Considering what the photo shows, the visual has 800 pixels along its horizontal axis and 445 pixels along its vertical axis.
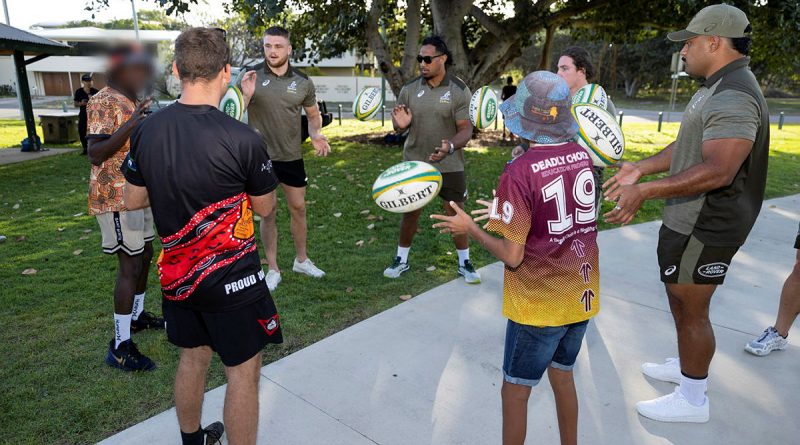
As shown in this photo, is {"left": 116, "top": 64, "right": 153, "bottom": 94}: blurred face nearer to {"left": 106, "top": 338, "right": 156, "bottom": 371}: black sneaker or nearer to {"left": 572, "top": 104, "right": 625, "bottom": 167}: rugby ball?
{"left": 106, "top": 338, "right": 156, "bottom": 371}: black sneaker

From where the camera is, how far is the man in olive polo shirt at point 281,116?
187 inches

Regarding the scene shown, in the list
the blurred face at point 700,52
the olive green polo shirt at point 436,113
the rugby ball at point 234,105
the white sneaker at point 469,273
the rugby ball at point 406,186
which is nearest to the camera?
the blurred face at point 700,52

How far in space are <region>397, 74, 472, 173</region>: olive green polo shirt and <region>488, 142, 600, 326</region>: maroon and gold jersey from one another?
2723 mm

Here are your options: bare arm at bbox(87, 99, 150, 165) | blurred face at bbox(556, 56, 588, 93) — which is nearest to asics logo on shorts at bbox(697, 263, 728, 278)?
blurred face at bbox(556, 56, 588, 93)

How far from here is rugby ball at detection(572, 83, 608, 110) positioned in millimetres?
4176

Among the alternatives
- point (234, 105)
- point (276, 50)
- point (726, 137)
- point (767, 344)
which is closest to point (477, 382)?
point (726, 137)

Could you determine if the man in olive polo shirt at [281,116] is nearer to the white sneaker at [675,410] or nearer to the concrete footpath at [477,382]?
the concrete footpath at [477,382]

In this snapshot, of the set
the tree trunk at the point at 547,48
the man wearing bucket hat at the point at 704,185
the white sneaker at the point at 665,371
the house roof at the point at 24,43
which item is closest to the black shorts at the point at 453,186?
the man wearing bucket hat at the point at 704,185

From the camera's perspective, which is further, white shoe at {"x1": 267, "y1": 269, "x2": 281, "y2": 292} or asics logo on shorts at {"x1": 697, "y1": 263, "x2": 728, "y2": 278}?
white shoe at {"x1": 267, "y1": 269, "x2": 281, "y2": 292}

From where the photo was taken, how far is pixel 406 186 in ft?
12.4

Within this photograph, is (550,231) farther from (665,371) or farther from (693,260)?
(665,371)

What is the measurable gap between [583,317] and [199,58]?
1.97 metres

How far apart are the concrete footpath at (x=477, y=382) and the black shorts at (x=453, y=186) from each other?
86 cm

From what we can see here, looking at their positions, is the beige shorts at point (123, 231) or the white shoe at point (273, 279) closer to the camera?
the beige shorts at point (123, 231)
